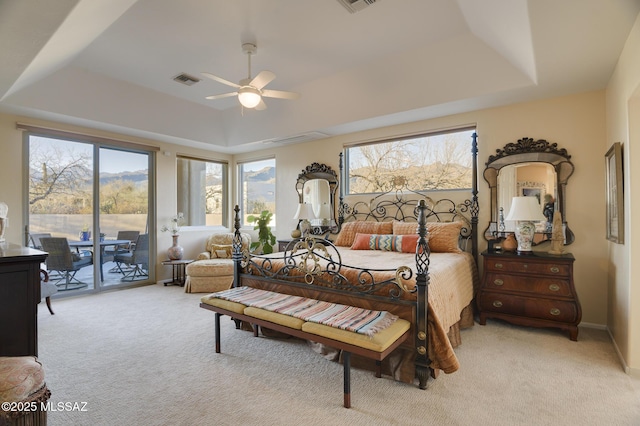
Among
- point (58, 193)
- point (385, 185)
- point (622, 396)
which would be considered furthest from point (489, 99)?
point (58, 193)

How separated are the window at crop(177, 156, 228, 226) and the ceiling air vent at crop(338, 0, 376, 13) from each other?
15.1ft

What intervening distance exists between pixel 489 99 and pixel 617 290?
2.36 metres

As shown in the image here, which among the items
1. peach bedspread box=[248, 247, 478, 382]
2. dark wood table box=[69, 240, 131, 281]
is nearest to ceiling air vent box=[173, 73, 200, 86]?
dark wood table box=[69, 240, 131, 281]

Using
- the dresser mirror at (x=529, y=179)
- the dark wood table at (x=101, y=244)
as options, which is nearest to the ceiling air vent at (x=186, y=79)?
the dark wood table at (x=101, y=244)

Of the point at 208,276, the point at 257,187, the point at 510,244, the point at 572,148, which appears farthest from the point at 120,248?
the point at 572,148

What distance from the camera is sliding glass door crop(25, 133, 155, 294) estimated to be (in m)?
4.54

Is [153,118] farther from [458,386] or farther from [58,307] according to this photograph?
[458,386]

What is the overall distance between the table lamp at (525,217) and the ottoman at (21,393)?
160 inches

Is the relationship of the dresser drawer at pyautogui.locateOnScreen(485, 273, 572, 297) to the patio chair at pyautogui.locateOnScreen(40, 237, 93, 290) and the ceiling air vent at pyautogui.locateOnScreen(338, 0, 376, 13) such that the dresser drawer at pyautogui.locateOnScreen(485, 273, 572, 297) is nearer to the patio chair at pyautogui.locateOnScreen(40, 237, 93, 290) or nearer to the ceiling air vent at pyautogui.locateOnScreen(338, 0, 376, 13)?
the ceiling air vent at pyautogui.locateOnScreen(338, 0, 376, 13)

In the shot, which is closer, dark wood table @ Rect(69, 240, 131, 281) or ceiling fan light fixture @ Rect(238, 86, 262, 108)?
ceiling fan light fixture @ Rect(238, 86, 262, 108)

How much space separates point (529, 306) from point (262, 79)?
3647 mm

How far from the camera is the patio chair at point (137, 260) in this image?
5414 millimetres

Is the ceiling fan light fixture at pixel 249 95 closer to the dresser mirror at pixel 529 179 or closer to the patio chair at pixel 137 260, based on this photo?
the dresser mirror at pixel 529 179

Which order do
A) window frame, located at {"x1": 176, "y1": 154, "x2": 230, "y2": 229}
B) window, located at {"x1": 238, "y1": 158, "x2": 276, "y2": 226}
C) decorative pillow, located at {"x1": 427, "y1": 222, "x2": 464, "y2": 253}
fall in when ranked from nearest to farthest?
decorative pillow, located at {"x1": 427, "y1": 222, "x2": 464, "y2": 253}
window frame, located at {"x1": 176, "y1": 154, "x2": 230, "y2": 229}
window, located at {"x1": 238, "y1": 158, "x2": 276, "y2": 226}
